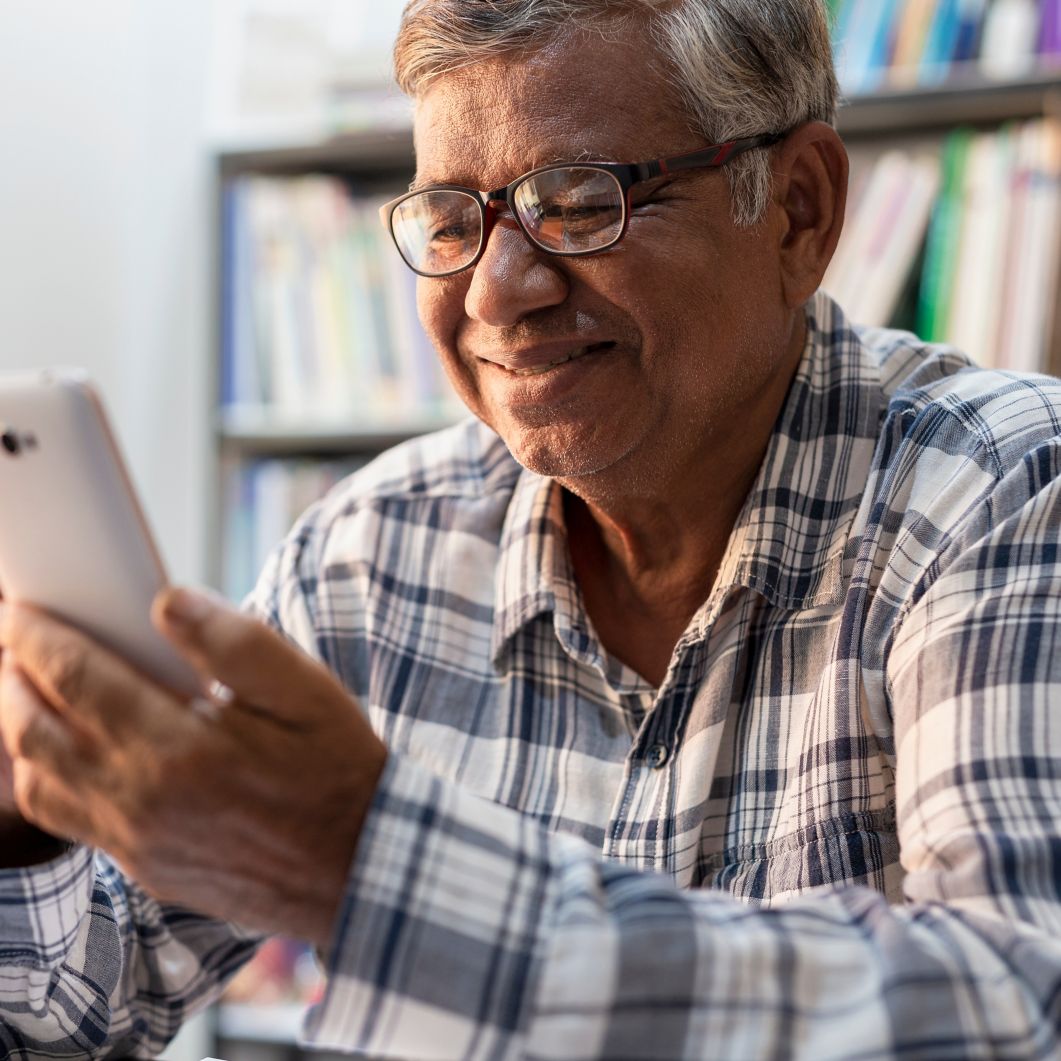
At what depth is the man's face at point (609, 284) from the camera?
3.48ft

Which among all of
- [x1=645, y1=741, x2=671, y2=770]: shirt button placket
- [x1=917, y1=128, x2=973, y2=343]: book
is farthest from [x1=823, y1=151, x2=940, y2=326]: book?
[x1=645, y1=741, x2=671, y2=770]: shirt button placket

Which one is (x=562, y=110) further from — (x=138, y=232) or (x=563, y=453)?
(x=138, y=232)

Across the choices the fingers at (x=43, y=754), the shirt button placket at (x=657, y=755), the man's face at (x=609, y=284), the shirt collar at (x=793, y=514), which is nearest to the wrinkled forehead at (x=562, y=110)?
the man's face at (x=609, y=284)

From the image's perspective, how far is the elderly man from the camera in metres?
0.66

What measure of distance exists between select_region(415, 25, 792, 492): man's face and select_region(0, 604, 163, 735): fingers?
0.52 meters

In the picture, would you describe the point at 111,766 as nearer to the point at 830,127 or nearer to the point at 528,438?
the point at 528,438

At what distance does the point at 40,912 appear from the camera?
0.96 m

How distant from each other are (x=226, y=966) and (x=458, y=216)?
682 mm

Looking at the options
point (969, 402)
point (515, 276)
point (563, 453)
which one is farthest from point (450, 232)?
point (969, 402)

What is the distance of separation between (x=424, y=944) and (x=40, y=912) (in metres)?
0.43

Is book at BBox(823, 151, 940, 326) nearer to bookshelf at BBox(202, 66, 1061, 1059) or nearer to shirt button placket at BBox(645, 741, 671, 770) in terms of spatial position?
bookshelf at BBox(202, 66, 1061, 1059)

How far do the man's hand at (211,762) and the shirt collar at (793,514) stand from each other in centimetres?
50

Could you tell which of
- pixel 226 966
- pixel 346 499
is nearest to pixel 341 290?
pixel 346 499

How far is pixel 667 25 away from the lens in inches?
42.2
